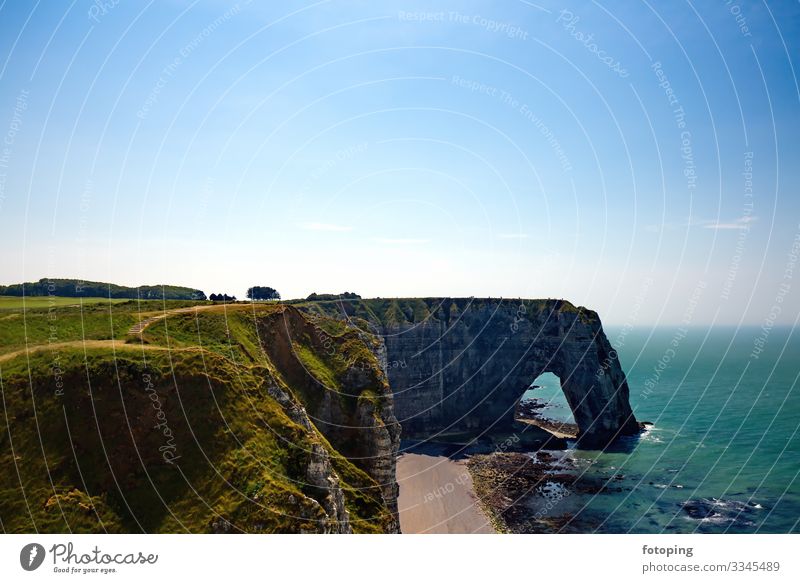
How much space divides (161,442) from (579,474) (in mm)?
71823

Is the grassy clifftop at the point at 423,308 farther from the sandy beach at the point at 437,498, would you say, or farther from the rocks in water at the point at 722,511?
the rocks in water at the point at 722,511

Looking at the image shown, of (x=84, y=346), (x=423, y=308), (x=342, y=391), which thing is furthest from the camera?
(x=423, y=308)

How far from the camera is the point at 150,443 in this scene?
30234 millimetres

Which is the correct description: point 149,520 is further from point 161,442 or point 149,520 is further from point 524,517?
point 524,517

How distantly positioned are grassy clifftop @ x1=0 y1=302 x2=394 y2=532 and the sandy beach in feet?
88.6

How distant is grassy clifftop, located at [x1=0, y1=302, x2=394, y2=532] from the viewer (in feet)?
88.9

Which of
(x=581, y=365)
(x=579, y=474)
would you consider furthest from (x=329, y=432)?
(x=581, y=365)

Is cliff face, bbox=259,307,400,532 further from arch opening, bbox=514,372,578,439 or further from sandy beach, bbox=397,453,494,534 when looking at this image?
arch opening, bbox=514,372,578,439
